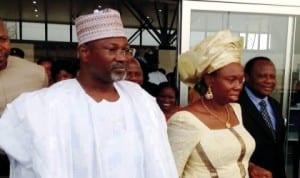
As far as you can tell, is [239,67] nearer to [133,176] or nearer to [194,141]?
[194,141]

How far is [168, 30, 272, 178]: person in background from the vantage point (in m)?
2.32

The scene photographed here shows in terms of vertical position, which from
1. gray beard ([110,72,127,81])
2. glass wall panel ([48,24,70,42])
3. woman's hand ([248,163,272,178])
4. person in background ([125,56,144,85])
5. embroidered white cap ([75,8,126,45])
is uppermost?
glass wall panel ([48,24,70,42])

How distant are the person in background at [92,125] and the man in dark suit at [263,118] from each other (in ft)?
3.85

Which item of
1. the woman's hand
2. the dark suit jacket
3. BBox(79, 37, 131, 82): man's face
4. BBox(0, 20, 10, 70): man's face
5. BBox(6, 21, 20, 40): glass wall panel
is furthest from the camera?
BBox(6, 21, 20, 40): glass wall panel

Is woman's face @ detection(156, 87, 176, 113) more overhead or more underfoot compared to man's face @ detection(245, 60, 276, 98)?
more underfoot

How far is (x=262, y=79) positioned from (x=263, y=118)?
29cm

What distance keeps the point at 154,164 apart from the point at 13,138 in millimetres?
610

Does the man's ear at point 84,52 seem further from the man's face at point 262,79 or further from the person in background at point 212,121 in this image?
the man's face at point 262,79

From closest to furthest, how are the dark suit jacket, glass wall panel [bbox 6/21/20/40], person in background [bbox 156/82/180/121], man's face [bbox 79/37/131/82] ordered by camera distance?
man's face [bbox 79/37/131/82] < the dark suit jacket < person in background [bbox 156/82/180/121] < glass wall panel [bbox 6/21/20/40]

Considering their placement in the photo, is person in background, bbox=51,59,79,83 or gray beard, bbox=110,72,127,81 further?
person in background, bbox=51,59,79,83

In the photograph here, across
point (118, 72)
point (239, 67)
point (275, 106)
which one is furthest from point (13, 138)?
point (275, 106)

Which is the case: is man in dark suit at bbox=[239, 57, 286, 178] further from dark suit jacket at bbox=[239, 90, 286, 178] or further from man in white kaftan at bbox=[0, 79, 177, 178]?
man in white kaftan at bbox=[0, 79, 177, 178]

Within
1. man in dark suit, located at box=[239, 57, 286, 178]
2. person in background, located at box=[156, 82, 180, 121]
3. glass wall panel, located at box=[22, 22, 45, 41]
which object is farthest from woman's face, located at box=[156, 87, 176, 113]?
glass wall panel, located at box=[22, 22, 45, 41]

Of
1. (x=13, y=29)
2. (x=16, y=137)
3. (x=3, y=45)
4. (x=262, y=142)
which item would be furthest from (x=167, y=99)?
(x=13, y=29)
